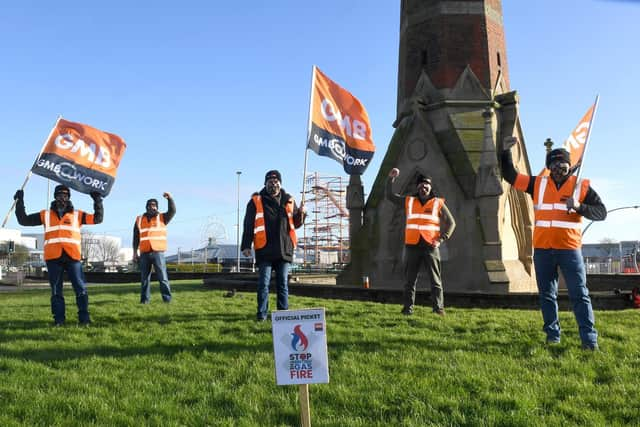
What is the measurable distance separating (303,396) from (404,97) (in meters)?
19.1

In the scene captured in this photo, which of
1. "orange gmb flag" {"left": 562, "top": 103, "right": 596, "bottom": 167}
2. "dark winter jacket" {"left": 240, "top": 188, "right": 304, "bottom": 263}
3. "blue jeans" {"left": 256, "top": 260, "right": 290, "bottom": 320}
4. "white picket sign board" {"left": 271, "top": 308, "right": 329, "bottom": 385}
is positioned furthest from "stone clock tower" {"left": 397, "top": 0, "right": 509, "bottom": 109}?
"white picket sign board" {"left": 271, "top": 308, "right": 329, "bottom": 385}

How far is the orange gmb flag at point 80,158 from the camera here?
34.6 ft

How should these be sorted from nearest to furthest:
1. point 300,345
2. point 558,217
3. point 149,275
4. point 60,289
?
point 300,345 → point 558,217 → point 60,289 → point 149,275

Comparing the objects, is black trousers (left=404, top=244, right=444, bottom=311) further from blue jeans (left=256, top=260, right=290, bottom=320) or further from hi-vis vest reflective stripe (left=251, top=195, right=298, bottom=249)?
hi-vis vest reflective stripe (left=251, top=195, right=298, bottom=249)

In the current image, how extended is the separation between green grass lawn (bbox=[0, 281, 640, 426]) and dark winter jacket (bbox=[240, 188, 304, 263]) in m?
1.11

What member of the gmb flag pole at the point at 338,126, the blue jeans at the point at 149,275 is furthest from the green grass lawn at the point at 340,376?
the gmb flag pole at the point at 338,126

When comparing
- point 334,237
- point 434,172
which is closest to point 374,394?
point 434,172

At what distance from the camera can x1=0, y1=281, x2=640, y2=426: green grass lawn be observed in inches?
155

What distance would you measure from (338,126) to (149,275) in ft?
17.0

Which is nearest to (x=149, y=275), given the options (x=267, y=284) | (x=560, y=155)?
(x=267, y=284)

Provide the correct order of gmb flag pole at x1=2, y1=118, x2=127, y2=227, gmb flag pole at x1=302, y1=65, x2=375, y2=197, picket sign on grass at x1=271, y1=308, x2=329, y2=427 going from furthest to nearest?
gmb flag pole at x1=2, y1=118, x2=127, y2=227, gmb flag pole at x1=302, y1=65, x2=375, y2=197, picket sign on grass at x1=271, y1=308, x2=329, y2=427

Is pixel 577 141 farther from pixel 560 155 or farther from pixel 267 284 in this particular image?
pixel 267 284

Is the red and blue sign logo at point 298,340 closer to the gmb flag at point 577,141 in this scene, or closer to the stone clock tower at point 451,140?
the gmb flag at point 577,141

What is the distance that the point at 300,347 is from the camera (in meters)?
3.66
